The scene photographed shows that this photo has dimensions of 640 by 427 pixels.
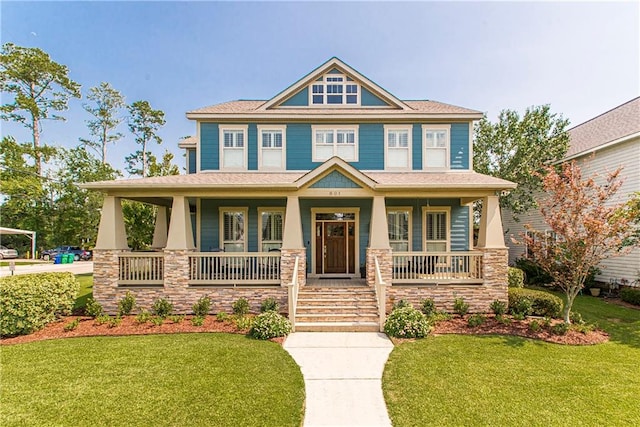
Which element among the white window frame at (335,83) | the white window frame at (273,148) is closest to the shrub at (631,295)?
the white window frame at (335,83)

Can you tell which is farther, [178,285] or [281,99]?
[281,99]

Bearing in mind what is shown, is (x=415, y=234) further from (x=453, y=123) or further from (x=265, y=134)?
(x=265, y=134)

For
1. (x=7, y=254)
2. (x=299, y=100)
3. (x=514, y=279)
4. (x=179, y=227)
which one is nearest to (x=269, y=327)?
(x=179, y=227)

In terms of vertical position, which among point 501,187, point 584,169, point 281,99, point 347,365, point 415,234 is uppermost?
point 281,99

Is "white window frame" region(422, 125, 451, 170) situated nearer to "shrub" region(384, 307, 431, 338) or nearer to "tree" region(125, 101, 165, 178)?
"shrub" region(384, 307, 431, 338)

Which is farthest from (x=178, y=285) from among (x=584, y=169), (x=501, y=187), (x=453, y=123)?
(x=584, y=169)

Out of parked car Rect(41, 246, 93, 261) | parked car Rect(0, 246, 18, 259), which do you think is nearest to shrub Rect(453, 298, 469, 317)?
parked car Rect(41, 246, 93, 261)

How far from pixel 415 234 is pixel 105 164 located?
121ft

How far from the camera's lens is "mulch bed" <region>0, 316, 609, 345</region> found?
26.2 feet

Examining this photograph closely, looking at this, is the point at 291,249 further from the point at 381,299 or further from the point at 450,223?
the point at 450,223

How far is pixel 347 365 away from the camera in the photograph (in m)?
6.58

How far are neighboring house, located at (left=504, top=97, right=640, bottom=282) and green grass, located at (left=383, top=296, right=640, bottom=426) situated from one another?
7.52m

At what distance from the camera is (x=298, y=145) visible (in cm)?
1323

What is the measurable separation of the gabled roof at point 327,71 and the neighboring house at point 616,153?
8.02 m
